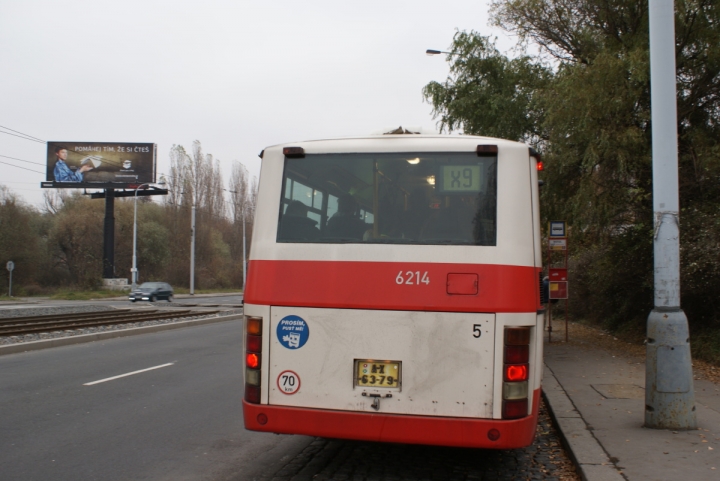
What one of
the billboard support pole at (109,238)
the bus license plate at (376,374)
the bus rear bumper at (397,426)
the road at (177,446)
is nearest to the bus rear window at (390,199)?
the bus license plate at (376,374)

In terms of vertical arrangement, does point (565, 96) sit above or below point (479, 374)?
above

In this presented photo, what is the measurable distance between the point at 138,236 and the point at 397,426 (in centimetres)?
6649

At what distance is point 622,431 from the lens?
21.9ft

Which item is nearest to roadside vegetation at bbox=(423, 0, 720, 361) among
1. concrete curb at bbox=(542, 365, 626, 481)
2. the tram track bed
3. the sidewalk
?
the sidewalk

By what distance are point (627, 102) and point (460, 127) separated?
16.8ft

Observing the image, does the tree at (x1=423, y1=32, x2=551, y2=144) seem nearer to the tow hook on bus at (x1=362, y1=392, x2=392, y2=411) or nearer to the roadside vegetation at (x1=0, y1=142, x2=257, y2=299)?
the tow hook on bus at (x1=362, y1=392, x2=392, y2=411)

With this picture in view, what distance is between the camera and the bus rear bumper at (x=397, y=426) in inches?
188

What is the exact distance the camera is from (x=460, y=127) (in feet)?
57.7

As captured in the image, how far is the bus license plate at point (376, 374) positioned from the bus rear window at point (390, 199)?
0.92 m

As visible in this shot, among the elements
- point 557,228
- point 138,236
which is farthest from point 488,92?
point 138,236

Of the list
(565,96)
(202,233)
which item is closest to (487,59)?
(565,96)

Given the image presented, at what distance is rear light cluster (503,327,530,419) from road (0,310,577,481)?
1.15m

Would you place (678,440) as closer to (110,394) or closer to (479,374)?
(479,374)

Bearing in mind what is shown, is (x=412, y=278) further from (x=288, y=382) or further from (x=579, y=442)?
(x=579, y=442)
